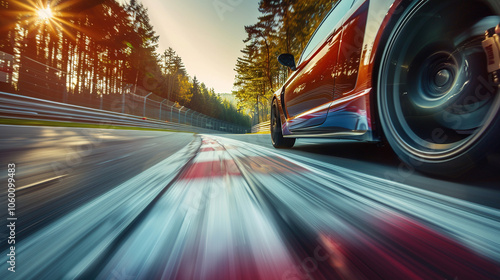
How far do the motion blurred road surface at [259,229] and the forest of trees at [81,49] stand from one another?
450 inches

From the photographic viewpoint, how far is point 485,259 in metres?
0.46

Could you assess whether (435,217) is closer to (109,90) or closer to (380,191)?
(380,191)

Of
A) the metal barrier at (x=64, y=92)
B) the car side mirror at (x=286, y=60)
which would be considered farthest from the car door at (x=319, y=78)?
the metal barrier at (x=64, y=92)

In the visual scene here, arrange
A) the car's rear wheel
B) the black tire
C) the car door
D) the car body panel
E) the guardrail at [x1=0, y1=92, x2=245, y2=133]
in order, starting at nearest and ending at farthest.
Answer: the car's rear wheel, the car body panel, the car door, the black tire, the guardrail at [x1=0, y1=92, x2=245, y2=133]

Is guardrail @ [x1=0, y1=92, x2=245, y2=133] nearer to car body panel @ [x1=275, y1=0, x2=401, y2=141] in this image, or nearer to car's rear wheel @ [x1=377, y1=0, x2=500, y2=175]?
car body panel @ [x1=275, y1=0, x2=401, y2=141]

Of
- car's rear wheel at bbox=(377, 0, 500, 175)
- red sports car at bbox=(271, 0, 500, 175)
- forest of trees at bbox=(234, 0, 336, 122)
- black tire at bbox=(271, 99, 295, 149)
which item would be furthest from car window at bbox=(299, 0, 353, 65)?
forest of trees at bbox=(234, 0, 336, 122)

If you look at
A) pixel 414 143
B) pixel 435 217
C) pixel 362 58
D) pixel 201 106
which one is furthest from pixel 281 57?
pixel 201 106

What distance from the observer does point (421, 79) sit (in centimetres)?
130

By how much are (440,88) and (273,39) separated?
1855cm

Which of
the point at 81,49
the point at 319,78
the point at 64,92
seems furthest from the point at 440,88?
the point at 81,49

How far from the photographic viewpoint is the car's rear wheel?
98cm

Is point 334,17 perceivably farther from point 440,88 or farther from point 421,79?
Result: point 440,88

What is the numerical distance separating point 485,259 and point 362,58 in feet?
4.78

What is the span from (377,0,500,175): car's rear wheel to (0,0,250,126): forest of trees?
12.2 meters
